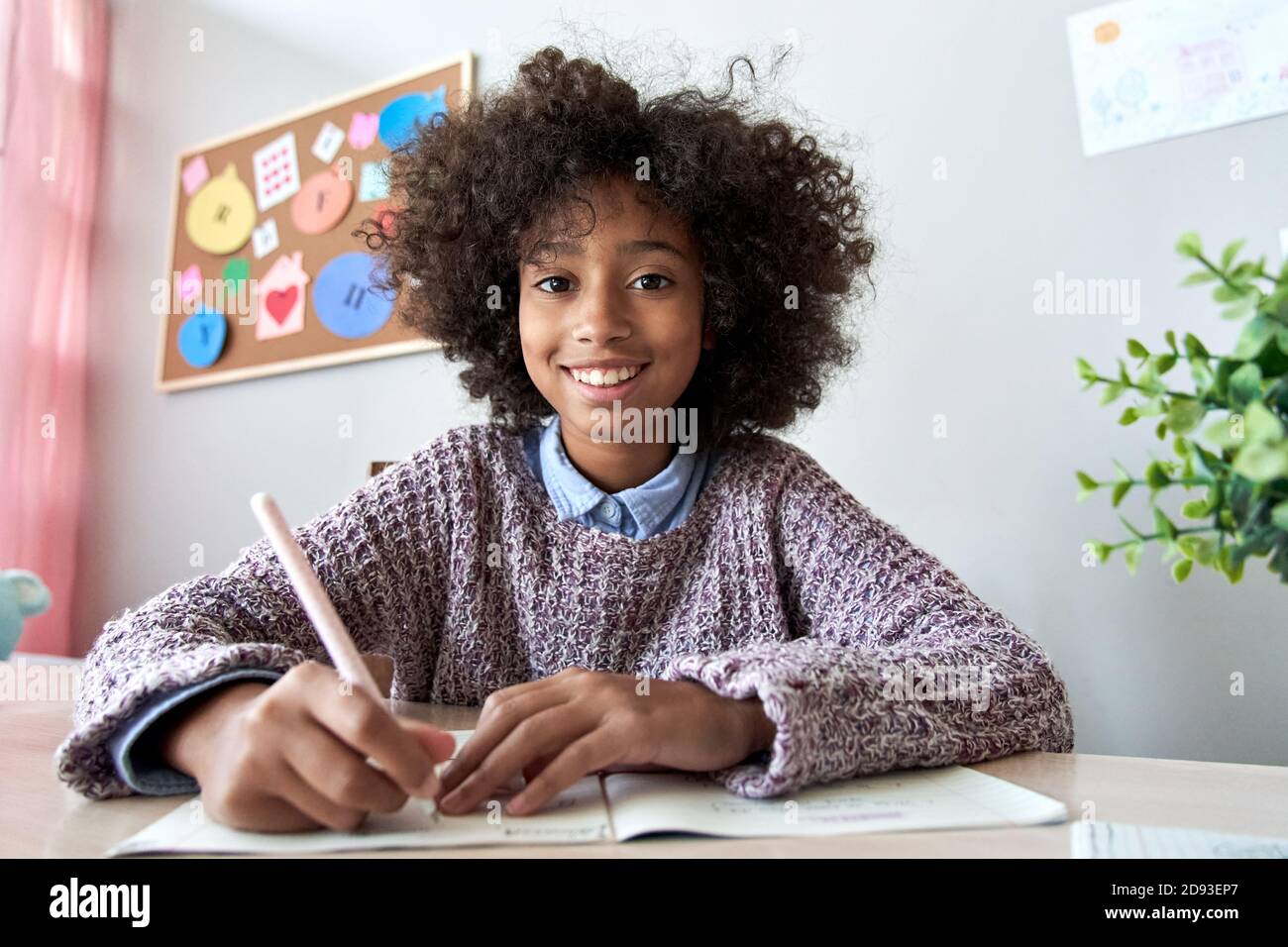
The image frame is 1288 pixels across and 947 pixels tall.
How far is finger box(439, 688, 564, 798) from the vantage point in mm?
500

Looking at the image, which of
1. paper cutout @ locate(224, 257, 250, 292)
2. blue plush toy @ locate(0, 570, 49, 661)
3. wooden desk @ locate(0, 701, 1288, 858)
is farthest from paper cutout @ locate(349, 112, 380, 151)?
wooden desk @ locate(0, 701, 1288, 858)

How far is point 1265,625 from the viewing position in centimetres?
107

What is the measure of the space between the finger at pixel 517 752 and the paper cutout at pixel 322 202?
1618 millimetres

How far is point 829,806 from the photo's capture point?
0.51 m

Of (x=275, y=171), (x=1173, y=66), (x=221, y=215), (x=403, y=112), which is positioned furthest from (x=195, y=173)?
(x=1173, y=66)

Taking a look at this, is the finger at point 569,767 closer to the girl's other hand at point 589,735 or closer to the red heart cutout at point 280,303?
the girl's other hand at point 589,735

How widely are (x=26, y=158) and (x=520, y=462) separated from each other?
190 cm

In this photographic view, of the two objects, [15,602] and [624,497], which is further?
[15,602]

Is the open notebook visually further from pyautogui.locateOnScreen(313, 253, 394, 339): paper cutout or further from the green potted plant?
pyautogui.locateOnScreen(313, 253, 394, 339): paper cutout

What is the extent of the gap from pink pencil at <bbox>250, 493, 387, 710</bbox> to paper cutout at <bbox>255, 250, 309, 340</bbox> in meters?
1.62

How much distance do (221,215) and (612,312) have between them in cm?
163

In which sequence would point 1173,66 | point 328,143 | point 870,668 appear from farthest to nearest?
point 328,143, point 1173,66, point 870,668

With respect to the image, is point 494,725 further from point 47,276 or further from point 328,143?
point 47,276
